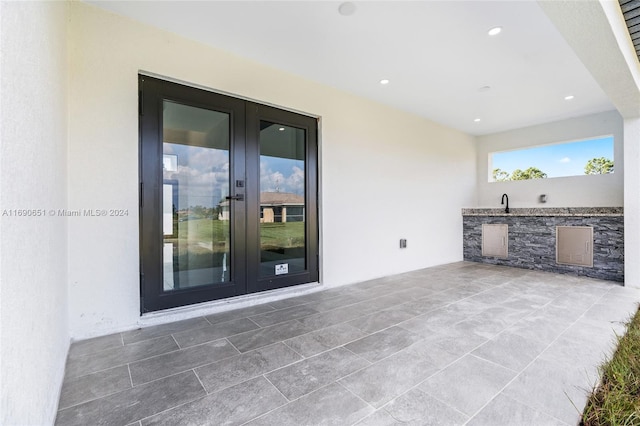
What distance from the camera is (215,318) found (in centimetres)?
269

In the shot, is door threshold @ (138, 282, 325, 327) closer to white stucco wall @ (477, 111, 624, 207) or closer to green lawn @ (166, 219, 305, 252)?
green lawn @ (166, 219, 305, 252)

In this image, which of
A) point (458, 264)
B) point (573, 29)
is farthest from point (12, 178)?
point (458, 264)

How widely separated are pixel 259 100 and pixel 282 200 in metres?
1.16

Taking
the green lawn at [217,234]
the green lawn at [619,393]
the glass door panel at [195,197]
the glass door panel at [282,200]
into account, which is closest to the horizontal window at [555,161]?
the green lawn at [619,393]

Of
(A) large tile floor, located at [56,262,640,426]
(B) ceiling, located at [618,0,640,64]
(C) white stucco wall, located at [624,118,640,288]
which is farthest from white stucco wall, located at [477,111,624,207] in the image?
(B) ceiling, located at [618,0,640,64]

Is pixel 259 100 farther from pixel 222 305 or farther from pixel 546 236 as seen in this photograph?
pixel 546 236

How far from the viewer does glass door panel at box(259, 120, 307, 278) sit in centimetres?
329

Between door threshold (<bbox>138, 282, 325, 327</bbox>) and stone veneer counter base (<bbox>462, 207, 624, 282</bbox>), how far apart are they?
12.5ft

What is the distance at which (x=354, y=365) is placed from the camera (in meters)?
1.83

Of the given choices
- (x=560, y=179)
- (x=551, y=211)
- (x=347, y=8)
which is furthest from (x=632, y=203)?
(x=347, y=8)

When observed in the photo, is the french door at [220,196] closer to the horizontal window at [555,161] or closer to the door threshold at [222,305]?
the door threshold at [222,305]

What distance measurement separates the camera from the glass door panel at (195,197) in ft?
8.84

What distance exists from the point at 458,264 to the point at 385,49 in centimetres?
420

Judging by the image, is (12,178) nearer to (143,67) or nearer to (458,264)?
(143,67)
